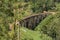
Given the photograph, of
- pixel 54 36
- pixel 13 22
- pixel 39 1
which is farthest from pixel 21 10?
pixel 39 1

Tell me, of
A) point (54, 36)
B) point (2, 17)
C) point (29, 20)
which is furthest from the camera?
point (29, 20)

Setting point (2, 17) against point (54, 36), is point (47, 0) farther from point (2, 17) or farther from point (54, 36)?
point (2, 17)

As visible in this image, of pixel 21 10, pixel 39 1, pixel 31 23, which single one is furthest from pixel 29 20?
pixel 21 10

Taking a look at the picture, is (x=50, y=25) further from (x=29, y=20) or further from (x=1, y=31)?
(x=1, y=31)

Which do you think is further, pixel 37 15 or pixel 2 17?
pixel 37 15

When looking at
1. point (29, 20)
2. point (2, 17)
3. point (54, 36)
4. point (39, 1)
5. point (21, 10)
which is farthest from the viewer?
point (39, 1)

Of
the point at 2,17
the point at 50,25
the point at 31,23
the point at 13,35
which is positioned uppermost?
the point at 2,17

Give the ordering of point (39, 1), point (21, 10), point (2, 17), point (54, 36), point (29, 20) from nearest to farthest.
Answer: point (2, 17)
point (21, 10)
point (54, 36)
point (29, 20)
point (39, 1)

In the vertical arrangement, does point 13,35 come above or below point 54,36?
above

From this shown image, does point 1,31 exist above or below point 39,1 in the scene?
above
